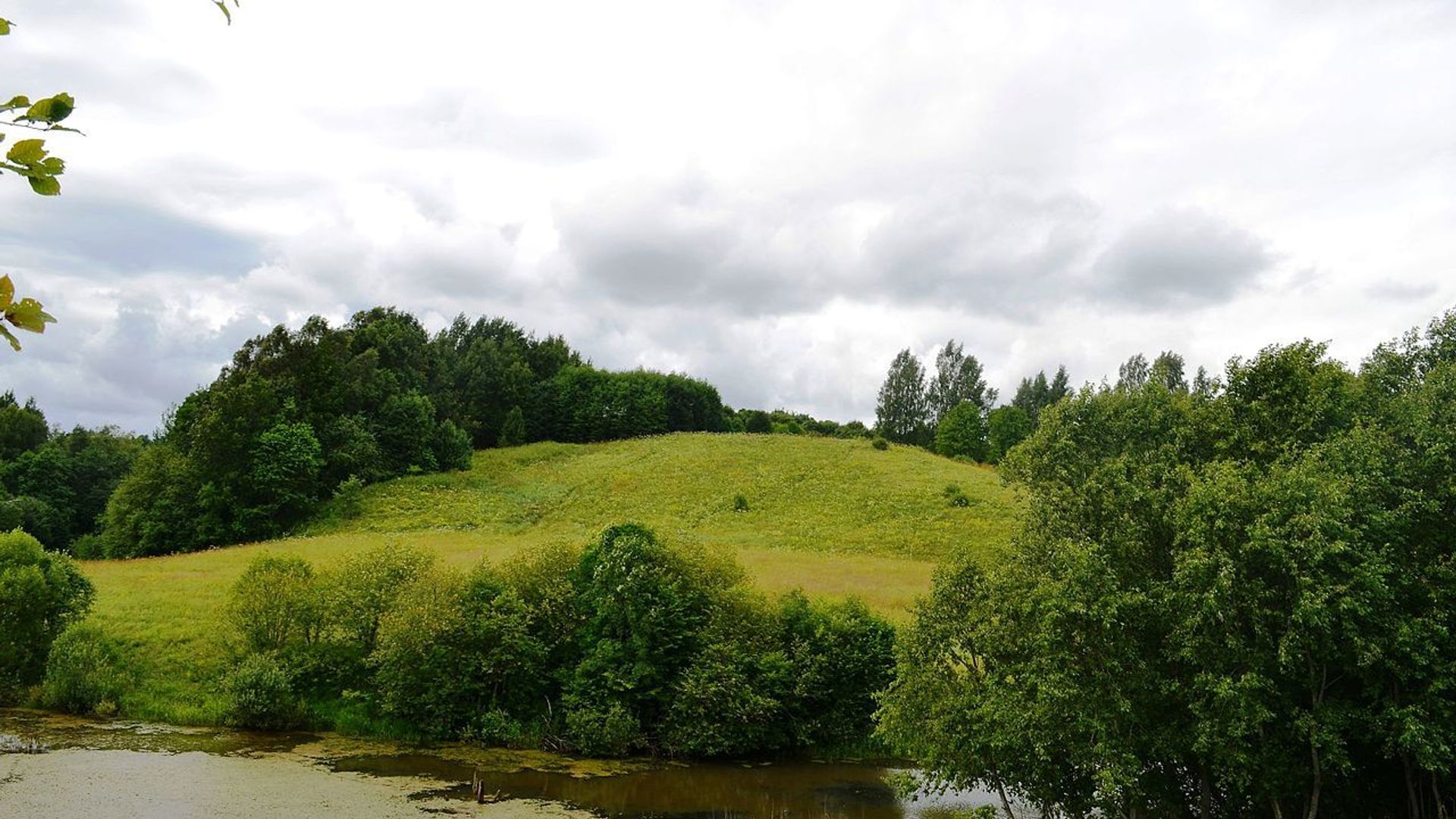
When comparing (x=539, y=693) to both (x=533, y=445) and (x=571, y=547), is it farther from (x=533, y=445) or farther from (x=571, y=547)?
(x=533, y=445)

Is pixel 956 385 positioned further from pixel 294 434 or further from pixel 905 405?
pixel 294 434

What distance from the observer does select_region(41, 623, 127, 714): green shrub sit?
34.1 m

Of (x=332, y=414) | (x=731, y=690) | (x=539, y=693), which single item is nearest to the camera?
(x=731, y=690)

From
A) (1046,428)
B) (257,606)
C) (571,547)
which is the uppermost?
(1046,428)

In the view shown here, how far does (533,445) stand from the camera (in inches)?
3863

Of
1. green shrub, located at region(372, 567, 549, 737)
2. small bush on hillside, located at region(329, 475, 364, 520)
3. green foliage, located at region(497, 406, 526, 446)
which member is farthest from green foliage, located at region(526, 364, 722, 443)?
green shrub, located at region(372, 567, 549, 737)

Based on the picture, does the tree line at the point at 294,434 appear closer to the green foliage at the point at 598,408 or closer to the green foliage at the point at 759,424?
the green foliage at the point at 598,408

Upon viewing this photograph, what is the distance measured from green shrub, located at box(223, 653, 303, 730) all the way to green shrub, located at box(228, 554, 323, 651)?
168cm

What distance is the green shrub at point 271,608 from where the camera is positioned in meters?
36.1

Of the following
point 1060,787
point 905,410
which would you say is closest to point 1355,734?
point 1060,787

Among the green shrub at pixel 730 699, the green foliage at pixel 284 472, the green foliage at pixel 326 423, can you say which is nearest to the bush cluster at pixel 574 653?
the green shrub at pixel 730 699

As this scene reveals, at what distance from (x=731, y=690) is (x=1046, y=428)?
49.3 ft

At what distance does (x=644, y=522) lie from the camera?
5769 centimetres

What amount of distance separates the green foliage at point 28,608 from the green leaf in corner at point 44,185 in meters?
41.1
